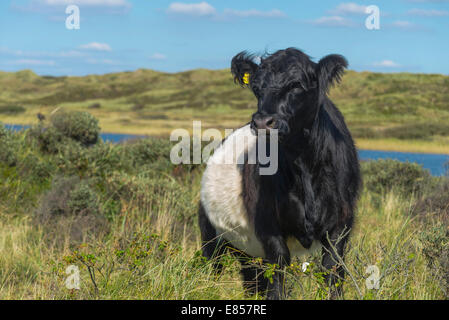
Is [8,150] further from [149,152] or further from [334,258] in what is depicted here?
[334,258]

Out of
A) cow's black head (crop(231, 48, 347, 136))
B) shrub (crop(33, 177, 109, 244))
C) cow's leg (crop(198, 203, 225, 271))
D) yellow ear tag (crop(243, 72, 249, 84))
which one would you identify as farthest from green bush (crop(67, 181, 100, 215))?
cow's black head (crop(231, 48, 347, 136))

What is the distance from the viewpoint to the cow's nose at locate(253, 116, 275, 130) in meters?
3.98

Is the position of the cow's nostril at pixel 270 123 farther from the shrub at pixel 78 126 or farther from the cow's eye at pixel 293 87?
the shrub at pixel 78 126

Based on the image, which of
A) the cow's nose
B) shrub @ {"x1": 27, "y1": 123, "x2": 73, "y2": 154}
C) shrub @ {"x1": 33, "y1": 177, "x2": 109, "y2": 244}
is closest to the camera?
the cow's nose

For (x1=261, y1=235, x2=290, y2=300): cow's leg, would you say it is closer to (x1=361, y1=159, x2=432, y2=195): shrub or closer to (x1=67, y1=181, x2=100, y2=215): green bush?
(x1=67, y1=181, x2=100, y2=215): green bush

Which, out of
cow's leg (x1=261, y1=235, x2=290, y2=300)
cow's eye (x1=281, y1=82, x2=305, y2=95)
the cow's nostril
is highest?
cow's eye (x1=281, y1=82, x2=305, y2=95)

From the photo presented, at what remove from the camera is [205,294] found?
4.74 metres

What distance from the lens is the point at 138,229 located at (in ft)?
25.5

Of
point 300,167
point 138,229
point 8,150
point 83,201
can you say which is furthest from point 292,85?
point 8,150

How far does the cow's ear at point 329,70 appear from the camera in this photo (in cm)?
441

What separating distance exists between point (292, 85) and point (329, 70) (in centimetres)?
35
